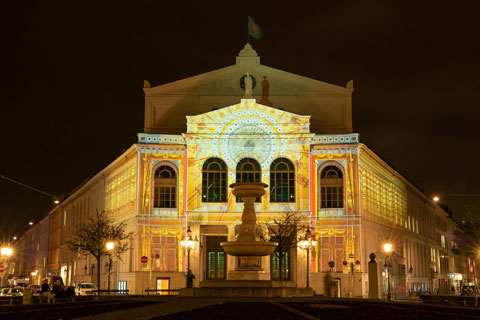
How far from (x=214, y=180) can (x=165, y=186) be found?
4.08 meters

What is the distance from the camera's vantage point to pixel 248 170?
65062 mm

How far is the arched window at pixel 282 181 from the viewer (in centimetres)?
6438

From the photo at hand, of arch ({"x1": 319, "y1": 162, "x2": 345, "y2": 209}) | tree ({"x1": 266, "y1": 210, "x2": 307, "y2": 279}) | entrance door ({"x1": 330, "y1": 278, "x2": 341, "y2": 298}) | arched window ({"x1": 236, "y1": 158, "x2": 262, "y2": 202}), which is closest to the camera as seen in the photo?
entrance door ({"x1": 330, "y1": 278, "x2": 341, "y2": 298})

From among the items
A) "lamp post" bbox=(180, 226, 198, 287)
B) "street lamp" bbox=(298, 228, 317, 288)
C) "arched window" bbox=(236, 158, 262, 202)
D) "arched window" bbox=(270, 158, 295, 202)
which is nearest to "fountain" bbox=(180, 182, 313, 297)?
"street lamp" bbox=(298, 228, 317, 288)

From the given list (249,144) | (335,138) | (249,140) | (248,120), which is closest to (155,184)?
(249,144)

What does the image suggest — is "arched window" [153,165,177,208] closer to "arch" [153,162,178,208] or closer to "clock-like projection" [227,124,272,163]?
"arch" [153,162,178,208]

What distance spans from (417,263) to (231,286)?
191 feet

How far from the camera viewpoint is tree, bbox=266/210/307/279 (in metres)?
60.8

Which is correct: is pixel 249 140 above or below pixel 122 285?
above

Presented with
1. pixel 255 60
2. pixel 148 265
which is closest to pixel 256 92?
pixel 255 60

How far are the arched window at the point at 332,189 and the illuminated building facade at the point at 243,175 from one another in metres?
0.08

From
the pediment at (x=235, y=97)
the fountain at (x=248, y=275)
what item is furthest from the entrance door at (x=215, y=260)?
the fountain at (x=248, y=275)

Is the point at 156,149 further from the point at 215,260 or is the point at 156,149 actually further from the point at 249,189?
the point at 249,189

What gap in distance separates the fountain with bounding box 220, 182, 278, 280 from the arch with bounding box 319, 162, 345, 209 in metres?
26.0
